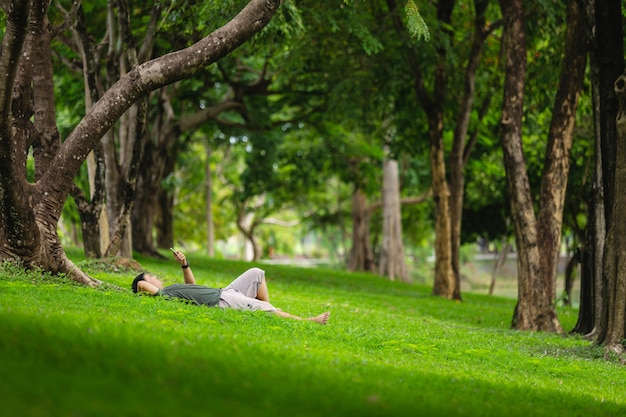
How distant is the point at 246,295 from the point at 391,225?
68.9 ft

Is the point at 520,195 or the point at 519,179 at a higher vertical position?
the point at 519,179

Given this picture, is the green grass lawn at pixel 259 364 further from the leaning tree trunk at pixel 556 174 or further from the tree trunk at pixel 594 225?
the leaning tree trunk at pixel 556 174

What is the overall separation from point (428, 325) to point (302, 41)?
9.59 m

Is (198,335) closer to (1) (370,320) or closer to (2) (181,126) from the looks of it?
(1) (370,320)

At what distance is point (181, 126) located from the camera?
25.8m

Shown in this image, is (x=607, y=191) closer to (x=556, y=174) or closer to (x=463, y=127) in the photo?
(x=556, y=174)

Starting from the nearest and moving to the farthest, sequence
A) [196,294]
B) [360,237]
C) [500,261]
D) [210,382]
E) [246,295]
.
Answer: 1. [210,382]
2. [196,294]
3. [246,295]
4. [360,237]
5. [500,261]

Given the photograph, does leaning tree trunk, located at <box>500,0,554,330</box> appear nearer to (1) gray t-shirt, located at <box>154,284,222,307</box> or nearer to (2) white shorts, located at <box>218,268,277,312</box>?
(2) white shorts, located at <box>218,268,277,312</box>

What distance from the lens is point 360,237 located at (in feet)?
129

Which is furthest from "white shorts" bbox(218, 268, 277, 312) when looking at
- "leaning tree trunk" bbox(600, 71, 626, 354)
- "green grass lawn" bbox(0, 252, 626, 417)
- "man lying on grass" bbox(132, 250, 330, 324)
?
"leaning tree trunk" bbox(600, 71, 626, 354)

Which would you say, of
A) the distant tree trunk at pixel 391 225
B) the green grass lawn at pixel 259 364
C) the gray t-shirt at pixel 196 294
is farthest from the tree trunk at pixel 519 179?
the distant tree trunk at pixel 391 225

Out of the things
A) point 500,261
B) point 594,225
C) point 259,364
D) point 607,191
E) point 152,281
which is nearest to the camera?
point 259,364

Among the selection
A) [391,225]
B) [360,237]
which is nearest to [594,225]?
[391,225]

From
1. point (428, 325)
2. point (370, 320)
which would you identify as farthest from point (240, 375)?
point (428, 325)
